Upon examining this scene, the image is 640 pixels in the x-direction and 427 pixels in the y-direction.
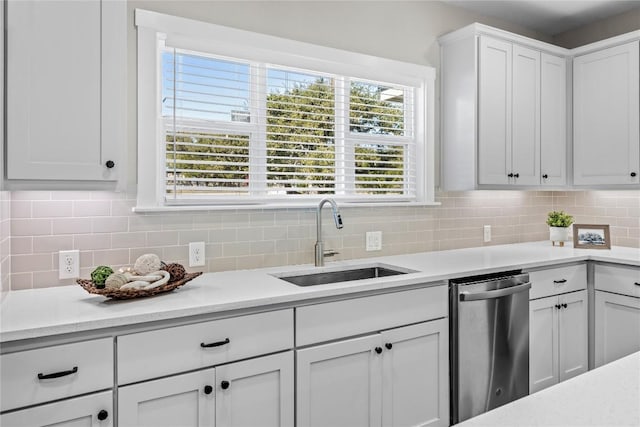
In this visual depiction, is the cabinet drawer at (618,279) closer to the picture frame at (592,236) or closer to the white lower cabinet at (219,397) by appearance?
the picture frame at (592,236)

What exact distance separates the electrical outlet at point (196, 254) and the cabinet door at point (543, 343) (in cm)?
193

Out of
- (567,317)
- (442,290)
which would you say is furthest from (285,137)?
(567,317)

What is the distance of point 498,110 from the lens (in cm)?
312

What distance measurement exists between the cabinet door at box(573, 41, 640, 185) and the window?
1253 mm

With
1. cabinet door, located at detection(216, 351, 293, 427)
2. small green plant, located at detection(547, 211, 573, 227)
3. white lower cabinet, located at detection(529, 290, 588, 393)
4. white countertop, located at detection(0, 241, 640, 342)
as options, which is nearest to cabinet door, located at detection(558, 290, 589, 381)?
white lower cabinet, located at detection(529, 290, 588, 393)

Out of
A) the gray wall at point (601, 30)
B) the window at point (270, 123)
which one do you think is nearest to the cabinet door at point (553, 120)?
the gray wall at point (601, 30)

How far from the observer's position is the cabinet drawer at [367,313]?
1956 mm

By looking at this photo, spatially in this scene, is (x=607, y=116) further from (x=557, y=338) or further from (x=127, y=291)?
(x=127, y=291)

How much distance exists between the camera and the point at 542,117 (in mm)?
3361

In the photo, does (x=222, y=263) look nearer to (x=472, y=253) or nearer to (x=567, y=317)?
(x=472, y=253)

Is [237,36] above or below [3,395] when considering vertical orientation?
above

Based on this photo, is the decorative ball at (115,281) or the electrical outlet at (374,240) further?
the electrical outlet at (374,240)

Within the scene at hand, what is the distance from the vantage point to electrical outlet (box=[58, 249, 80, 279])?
6.70ft

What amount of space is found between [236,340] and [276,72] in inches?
61.9
